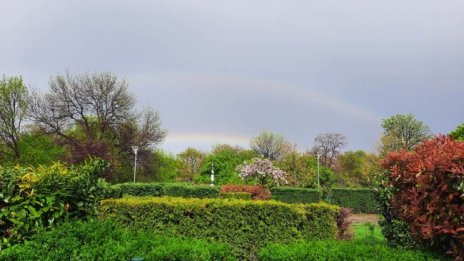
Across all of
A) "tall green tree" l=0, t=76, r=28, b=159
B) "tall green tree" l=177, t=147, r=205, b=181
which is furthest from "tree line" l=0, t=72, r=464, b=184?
"tall green tree" l=177, t=147, r=205, b=181

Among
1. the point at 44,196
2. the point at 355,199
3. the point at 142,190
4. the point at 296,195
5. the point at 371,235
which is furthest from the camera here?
the point at 355,199

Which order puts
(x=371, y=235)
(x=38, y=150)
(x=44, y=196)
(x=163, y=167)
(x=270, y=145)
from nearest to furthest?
(x=44, y=196)
(x=371, y=235)
(x=38, y=150)
(x=163, y=167)
(x=270, y=145)

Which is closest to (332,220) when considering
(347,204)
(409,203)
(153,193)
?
(409,203)

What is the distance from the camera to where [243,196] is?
17203mm

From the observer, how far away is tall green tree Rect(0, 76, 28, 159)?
3309 cm

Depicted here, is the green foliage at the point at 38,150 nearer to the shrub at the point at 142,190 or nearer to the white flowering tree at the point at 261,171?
the shrub at the point at 142,190

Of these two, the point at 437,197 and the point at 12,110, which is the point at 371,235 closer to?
the point at 437,197

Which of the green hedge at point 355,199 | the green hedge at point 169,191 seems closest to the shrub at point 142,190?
the green hedge at point 169,191

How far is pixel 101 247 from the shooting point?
4.46 meters

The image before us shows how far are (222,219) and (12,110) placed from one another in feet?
98.9

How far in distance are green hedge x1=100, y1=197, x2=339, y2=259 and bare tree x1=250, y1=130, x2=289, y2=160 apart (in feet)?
159

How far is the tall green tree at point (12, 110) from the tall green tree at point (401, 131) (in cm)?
3059

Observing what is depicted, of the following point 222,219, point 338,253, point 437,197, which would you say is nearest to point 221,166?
point 222,219

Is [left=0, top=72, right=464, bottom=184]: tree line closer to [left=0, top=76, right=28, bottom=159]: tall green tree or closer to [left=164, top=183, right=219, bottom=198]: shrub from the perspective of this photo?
[left=0, top=76, right=28, bottom=159]: tall green tree
